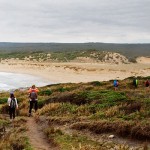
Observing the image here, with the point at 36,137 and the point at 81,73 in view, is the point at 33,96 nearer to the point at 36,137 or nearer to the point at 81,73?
the point at 36,137

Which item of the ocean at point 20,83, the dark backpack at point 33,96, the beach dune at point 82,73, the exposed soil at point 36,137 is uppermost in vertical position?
the dark backpack at point 33,96

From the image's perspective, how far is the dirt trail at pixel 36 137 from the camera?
518 inches

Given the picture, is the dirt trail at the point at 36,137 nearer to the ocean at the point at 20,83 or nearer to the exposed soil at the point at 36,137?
the exposed soil at the point at 36,137

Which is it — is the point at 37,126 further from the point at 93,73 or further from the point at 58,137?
the point at 93,73

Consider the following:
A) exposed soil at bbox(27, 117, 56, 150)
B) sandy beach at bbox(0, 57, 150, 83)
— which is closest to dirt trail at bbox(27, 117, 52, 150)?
exposed soil at bbox(27, 117, 56, 150)

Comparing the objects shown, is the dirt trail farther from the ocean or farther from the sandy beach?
the sandy beach

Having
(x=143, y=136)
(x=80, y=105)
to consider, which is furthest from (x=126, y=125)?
(x=80, y=105)

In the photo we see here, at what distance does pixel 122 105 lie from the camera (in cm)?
1800

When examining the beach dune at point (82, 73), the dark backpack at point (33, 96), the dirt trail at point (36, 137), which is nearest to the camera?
the dirt trail at point (36, 137)

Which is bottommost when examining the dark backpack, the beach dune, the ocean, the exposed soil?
the ocean

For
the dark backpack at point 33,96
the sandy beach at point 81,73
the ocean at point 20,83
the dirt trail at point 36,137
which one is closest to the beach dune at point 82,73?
the sandy beach at point 81,73

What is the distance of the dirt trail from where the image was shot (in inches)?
518

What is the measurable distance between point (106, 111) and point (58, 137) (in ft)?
11.9

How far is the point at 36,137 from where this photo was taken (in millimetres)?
14719
